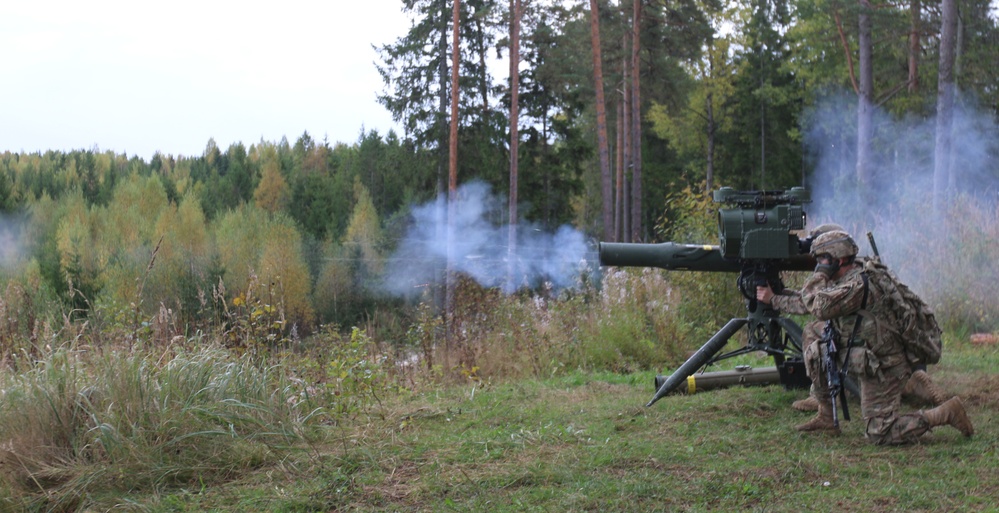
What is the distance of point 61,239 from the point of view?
43.8m

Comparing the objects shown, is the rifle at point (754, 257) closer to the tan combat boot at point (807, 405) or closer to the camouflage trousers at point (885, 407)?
the tan combat boot at point (807, 405)

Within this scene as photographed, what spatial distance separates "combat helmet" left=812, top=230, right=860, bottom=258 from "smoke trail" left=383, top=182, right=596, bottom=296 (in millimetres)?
18729

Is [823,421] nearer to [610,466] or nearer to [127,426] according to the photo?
[610,466]

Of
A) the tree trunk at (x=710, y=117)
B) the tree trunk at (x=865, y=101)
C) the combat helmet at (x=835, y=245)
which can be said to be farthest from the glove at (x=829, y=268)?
the tree trunk at (x=710, y=117)

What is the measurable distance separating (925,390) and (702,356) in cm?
156

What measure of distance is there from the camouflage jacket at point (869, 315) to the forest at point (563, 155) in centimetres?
612

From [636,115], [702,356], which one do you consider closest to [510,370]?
[702,356]

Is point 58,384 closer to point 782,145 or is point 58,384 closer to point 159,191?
point 782,145

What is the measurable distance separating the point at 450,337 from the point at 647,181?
41037 mm

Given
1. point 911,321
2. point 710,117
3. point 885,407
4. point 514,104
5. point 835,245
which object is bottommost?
point 885,407

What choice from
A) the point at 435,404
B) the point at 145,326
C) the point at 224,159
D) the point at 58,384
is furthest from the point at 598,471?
the point at 224,159

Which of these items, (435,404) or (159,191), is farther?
(159,191)

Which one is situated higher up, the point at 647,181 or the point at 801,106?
the point at 801,106

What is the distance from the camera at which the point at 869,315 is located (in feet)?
18.1
